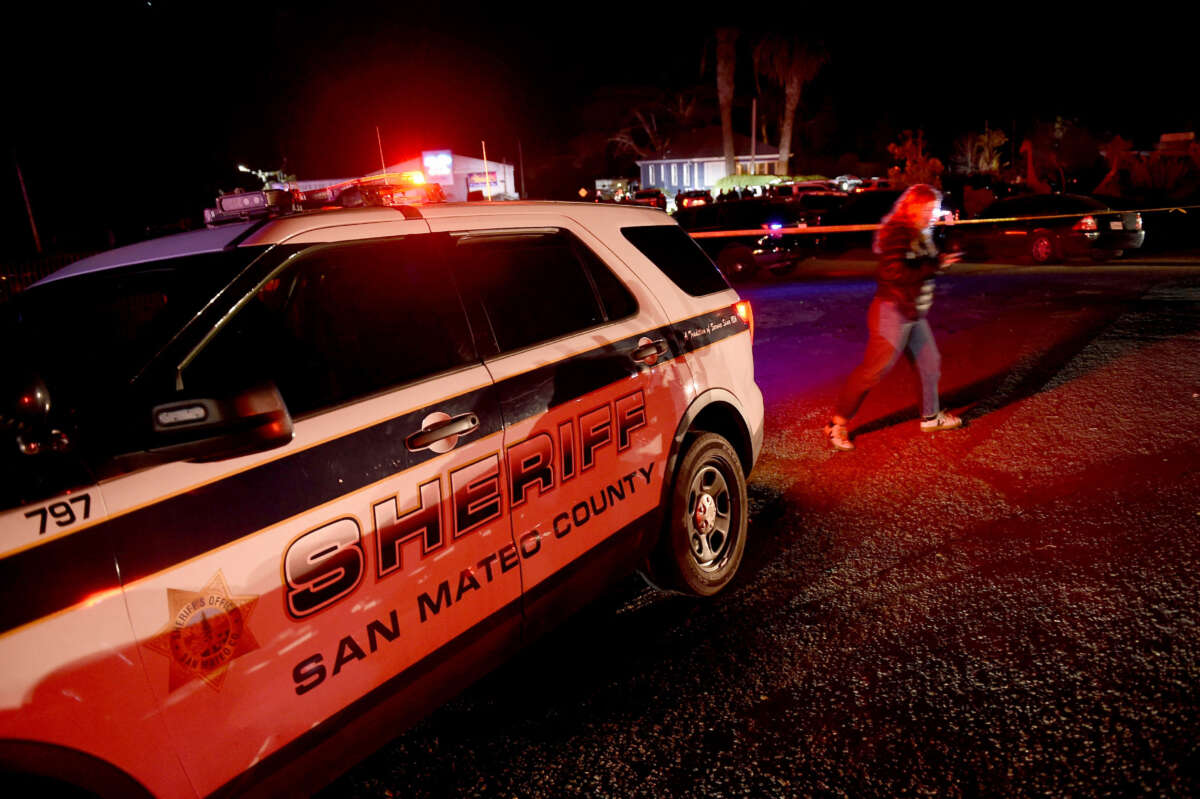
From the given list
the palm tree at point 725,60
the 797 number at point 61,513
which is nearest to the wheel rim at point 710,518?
the 797 number at point 61,513

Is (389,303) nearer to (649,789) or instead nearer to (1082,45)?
(649,789)

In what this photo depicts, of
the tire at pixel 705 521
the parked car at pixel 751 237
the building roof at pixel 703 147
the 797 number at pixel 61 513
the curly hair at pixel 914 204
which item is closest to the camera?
the 797 number at pixel 61 513

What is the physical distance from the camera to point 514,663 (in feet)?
10.1

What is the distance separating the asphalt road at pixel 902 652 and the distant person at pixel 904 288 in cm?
62

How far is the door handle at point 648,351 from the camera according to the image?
3014mm

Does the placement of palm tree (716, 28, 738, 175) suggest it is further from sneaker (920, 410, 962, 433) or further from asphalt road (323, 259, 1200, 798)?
asphalt road (323, 259, 1200, 798)

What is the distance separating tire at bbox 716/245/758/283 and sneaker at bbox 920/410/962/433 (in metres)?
10.1

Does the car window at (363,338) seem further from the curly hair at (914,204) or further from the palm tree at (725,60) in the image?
the palm tree at (725,60)

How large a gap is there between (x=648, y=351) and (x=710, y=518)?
37.8 inches

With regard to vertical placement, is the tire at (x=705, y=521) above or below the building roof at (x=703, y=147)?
below

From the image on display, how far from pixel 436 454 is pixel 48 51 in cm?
3523

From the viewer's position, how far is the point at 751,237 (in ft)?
51.1

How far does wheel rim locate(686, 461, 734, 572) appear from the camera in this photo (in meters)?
3.40

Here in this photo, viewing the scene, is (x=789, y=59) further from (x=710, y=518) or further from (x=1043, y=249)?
(x=710, y=518)
